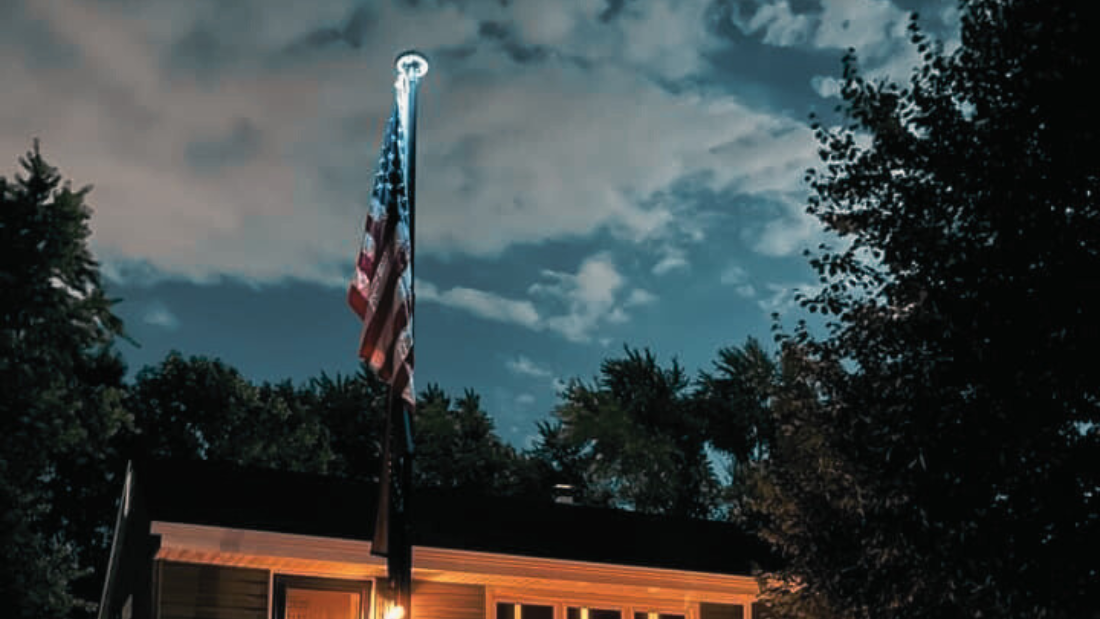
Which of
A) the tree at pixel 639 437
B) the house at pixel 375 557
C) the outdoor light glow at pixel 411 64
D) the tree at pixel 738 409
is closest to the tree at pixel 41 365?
the house at pixel 375 557

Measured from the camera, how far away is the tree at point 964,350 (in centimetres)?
1402

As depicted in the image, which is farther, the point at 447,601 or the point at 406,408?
the point at 447,601

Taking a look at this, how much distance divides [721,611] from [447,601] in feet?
14.1

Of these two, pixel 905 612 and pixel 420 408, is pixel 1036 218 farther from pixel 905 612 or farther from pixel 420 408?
pixel 420 408

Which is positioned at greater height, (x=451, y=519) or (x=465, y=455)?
(x=465, y=455)

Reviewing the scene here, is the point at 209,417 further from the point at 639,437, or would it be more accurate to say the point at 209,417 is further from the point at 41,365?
the point at 639,437

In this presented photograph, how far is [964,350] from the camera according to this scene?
1448cm

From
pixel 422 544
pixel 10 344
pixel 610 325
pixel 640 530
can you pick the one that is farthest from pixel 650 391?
pixel 610 325

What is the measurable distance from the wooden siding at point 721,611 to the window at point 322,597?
4.98 meters

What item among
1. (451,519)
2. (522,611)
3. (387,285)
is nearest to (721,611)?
(522,611)

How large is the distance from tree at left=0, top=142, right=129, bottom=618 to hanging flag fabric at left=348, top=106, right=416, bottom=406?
57.6 feet

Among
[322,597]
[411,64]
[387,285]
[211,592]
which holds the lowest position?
[211,592]

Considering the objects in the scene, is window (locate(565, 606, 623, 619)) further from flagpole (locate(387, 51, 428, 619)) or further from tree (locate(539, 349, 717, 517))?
tree (locate(539, 349, 717, 517))

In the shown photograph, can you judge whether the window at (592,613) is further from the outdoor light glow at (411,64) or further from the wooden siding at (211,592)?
the outdoor light glow at (411,64)
